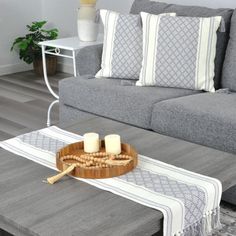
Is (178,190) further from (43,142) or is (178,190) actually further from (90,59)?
(90,59)

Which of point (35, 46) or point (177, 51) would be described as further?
point (35, 46)

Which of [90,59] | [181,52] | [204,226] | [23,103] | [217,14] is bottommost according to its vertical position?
[23,103]

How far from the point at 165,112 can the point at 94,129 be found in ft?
1.58

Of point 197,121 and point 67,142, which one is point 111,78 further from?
point 67,142

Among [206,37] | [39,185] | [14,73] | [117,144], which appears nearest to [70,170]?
[39,185]

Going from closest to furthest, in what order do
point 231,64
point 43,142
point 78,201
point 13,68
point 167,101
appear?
point 78,201
point 43,142
point 167,101
point 231,64
point 13,68

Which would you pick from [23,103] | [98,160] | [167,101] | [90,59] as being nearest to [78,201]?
[98,160]

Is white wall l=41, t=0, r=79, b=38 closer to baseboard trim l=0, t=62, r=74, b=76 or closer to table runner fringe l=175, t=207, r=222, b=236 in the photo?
baseboard trim l=0, t=62, r=74, b=76

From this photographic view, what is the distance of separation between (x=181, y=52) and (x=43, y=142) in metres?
1.16

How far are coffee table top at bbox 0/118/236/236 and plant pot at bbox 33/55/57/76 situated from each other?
300cm

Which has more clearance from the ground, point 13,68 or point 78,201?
point 78,201

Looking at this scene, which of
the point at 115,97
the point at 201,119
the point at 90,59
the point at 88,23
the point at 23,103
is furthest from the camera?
the point at 23,103

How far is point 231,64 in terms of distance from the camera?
3.29 metres

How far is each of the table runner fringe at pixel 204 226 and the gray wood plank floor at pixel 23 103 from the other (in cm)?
193
